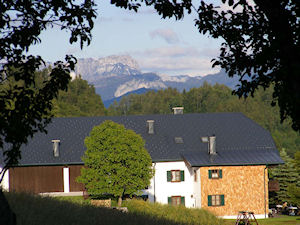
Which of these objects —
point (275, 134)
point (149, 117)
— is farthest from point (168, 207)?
point (275, 134)

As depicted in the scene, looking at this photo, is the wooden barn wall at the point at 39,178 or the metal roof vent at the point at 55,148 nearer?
the wooden barn wall at the point at 39,178

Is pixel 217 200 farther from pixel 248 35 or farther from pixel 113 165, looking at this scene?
pixel 248 35

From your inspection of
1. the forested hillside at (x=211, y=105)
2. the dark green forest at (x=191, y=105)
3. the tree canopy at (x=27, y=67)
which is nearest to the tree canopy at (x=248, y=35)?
the tree canopy at (x=27, y=67)

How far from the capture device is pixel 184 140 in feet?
181

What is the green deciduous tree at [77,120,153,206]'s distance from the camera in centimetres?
4347

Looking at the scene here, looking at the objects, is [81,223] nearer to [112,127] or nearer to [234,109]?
[112,127]

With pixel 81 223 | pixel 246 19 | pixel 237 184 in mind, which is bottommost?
pixel 237 184

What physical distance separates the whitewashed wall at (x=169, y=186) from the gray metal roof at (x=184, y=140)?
783 millimetres

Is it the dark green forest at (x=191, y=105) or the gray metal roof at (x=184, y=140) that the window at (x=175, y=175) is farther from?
the dark green forest at (x=191, y=105)

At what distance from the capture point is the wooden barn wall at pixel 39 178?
50.9 meters

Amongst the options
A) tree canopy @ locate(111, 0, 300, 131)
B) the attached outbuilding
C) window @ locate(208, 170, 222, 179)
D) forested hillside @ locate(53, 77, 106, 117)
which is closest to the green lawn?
the attached outbuilding

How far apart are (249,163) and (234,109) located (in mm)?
85687

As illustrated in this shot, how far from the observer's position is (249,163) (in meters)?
50.8

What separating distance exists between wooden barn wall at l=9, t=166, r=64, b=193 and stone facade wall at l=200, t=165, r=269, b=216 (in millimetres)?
13884
